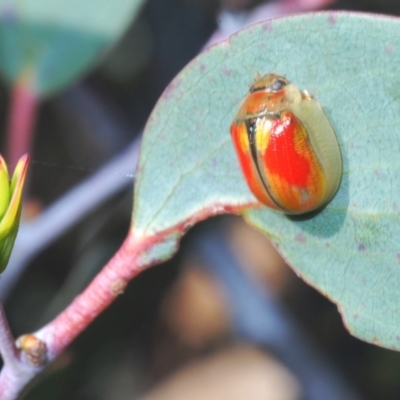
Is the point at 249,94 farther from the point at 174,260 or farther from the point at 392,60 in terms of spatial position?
the point at 174,260

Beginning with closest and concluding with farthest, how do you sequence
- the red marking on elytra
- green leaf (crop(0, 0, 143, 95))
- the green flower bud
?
1. the green flower bud
2. the red marking on elytra
3. green leaf (crop(0, 0, 143, 95))

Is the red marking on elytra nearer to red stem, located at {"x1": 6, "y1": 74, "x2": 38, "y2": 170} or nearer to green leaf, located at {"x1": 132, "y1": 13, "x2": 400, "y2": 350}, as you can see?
green leaf, located at {"x1": 132, "y1": 13, "x2": 400, "y2": 350}

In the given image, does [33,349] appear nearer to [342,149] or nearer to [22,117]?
[342,149]

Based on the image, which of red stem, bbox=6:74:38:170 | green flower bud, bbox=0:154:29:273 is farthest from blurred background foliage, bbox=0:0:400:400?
green flower bud, bbox=0:154:29:273

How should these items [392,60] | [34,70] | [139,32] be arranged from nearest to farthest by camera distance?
[392,60]
[34,70]
[139,32]

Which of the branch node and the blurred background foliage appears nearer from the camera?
the branch node

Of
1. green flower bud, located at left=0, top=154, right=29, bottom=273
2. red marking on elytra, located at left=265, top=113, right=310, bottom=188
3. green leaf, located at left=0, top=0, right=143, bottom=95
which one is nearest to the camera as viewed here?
green flower bud, located at left=0, top=154, right=29, bottom=273

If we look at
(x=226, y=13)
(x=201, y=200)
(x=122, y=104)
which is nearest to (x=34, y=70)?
(x=122, y=104)

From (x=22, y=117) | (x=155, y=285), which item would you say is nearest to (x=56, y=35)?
(x=22, y=117)
